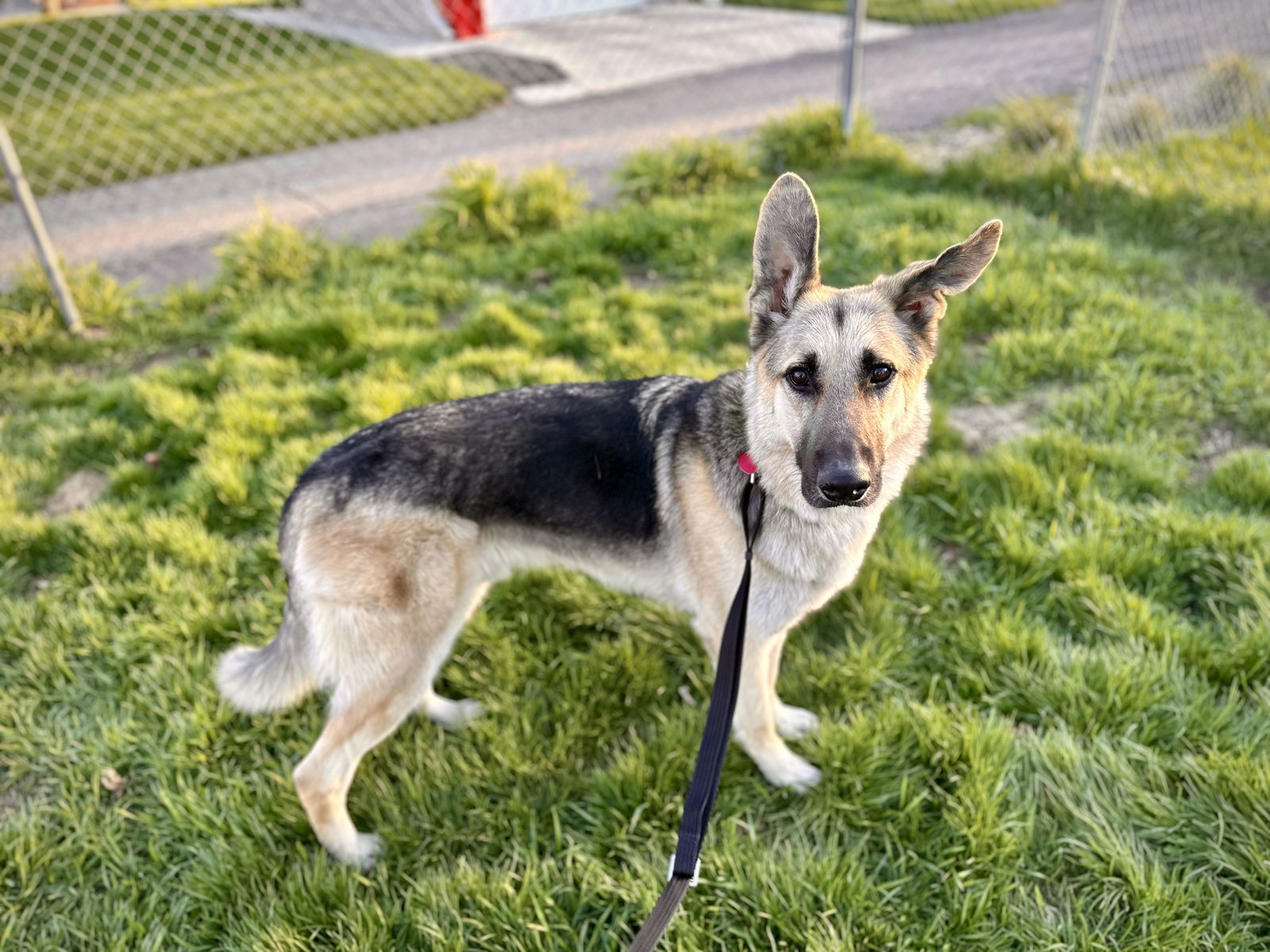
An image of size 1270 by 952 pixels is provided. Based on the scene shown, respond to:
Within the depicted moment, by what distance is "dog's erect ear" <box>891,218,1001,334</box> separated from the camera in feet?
6.79

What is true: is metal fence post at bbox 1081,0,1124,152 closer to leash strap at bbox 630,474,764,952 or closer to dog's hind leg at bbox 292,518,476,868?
leash strap at bbox 630,474,764,952

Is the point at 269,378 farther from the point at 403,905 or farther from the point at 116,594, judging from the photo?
the point at 403,905

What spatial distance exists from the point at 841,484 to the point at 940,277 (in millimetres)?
Result: 749

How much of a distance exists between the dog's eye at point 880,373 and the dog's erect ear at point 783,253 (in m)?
0.33

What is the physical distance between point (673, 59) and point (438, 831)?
11266mm

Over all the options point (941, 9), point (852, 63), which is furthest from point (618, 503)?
point (941, 9)

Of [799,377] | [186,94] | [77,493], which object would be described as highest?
[186,94]

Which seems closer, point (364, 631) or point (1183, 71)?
point (364, 631)

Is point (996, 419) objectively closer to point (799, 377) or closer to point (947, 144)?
point (799, 377)

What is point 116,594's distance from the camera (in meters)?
3.20

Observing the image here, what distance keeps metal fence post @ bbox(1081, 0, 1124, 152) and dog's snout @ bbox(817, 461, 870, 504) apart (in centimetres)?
588

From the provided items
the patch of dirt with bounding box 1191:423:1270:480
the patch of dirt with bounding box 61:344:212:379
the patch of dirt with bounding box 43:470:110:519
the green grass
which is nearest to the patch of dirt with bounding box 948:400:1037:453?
the patch of dirt with bounding box 1191:423:1270:480

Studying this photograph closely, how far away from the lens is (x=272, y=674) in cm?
242

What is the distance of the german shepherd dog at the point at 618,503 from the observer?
2.17m
